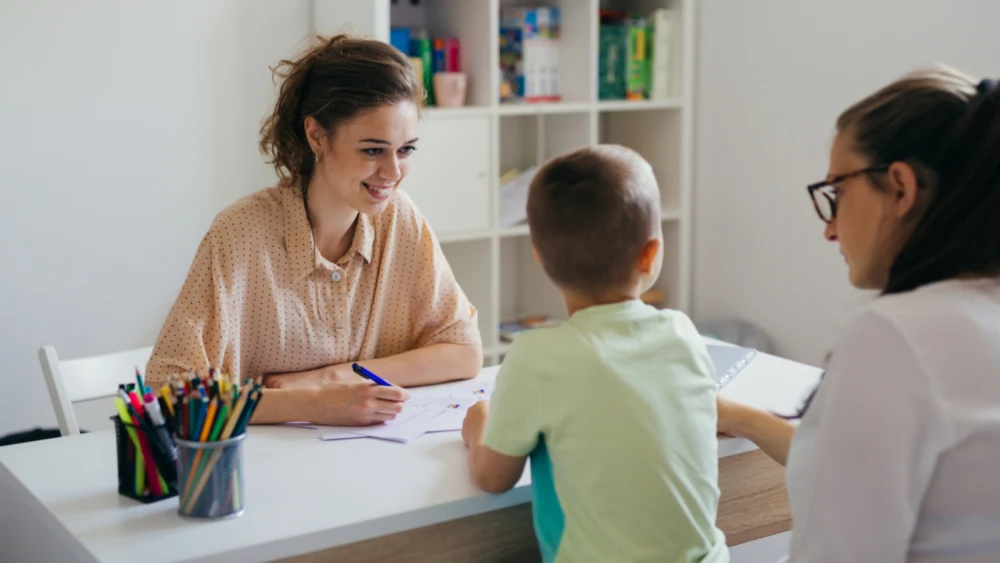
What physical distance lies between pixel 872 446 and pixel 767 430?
52 cm

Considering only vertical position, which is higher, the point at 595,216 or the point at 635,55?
the point at 635,55

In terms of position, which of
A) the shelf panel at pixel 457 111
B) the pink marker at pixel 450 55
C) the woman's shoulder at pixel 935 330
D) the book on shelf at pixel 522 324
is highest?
the pink marker at pixel 450 55

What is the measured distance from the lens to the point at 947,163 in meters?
1.09

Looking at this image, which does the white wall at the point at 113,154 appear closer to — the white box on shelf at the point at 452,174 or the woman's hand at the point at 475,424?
the white box on shelf at the point at 452,174

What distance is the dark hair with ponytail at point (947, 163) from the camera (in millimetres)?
1075

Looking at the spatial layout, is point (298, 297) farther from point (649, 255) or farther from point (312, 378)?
point (649, 255)

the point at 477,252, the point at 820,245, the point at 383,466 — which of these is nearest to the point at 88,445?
the point at 383,466

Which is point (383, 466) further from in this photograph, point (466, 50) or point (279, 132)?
point (466, 50)

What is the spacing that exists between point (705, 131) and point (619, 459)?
103 inches

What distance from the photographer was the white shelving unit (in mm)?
3137

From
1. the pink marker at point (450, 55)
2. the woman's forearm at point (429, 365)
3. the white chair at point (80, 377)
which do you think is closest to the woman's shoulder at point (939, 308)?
the woman's forearm at point (429, 365)

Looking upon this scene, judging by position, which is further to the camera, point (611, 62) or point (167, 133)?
point (611, 62)

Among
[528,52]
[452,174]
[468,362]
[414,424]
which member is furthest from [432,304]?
[528,52]

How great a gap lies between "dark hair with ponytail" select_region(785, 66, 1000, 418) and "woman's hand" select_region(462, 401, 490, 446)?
612mm
